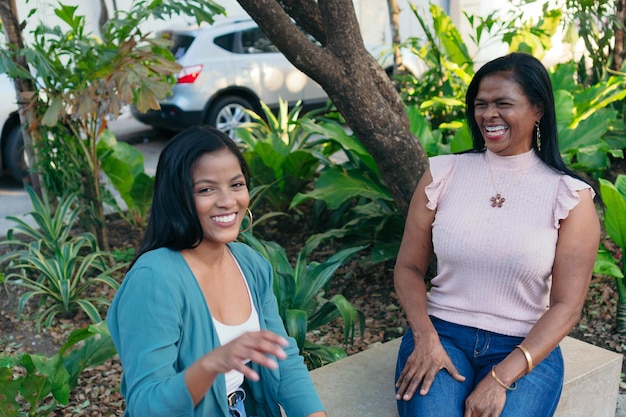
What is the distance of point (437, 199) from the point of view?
260 cm

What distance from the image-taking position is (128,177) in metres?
5.33

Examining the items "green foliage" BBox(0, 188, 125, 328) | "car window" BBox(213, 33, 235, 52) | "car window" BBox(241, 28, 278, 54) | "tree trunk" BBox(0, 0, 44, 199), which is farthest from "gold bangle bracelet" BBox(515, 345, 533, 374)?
"car window" BBox(241, 28, 278, 54)

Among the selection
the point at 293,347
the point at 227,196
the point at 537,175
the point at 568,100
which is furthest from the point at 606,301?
the point at 227,196

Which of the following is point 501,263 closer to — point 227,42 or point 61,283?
point 61,283

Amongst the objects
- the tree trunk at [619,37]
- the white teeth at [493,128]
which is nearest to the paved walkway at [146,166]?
the white teeth at [493,128]

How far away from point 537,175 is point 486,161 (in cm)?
19

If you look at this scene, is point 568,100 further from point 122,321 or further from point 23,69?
point 122,321

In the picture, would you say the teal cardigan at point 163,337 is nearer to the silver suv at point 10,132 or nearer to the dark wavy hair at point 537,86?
the dark wavy hair at point 537,86

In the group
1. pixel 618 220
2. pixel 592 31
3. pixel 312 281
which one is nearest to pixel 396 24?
pixel 592 31

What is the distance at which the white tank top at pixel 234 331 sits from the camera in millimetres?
1951

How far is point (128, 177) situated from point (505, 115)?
3448 mm

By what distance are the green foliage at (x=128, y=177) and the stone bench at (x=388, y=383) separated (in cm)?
271

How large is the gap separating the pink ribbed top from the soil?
1411 mm

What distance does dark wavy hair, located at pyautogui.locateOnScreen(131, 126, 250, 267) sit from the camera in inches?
75.2
